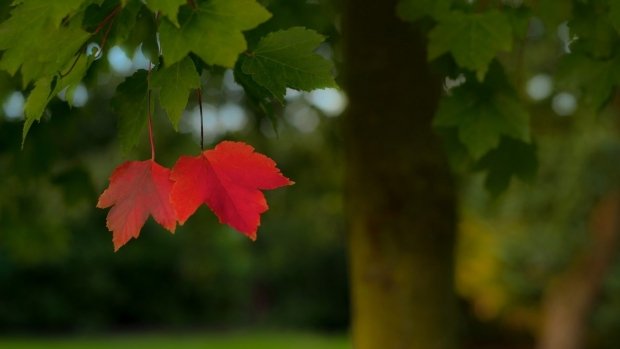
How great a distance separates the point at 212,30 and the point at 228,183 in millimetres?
205

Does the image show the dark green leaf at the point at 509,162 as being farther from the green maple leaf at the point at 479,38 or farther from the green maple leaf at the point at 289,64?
the green maple leaf at the point at 289,64

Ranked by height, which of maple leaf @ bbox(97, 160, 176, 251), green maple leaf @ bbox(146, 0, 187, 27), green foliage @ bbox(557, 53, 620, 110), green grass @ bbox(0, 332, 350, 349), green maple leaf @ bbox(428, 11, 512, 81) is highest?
green maple leaf @ bbox(146, 0, 187, 27)

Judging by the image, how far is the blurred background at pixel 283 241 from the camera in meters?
4.23

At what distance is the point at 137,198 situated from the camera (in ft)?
4.05

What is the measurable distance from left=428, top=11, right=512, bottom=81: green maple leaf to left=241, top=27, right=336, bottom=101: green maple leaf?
40 cm

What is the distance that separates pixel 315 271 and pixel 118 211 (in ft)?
53.8

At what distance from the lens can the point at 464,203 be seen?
12.7 m

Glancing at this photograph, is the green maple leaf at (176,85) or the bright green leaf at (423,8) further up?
the green maple leaf at (176,85)

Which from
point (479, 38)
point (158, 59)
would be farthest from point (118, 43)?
point (479, 38)

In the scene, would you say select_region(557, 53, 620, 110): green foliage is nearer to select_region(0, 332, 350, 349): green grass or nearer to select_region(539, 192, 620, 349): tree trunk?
select_region(539, 192, 620, 349): tree trunk

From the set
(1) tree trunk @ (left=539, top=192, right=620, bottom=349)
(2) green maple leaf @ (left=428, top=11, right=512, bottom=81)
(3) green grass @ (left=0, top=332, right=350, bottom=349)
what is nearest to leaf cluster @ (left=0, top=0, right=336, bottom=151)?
(2) green maple leaf @ (left=428, top=11, right=512, bottom=81)

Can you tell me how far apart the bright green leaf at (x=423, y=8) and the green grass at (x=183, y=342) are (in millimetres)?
12022

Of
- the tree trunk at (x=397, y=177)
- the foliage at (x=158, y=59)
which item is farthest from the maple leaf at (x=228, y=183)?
the tree trunk at (x=397, y=177)

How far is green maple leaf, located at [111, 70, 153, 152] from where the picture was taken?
137 cm
